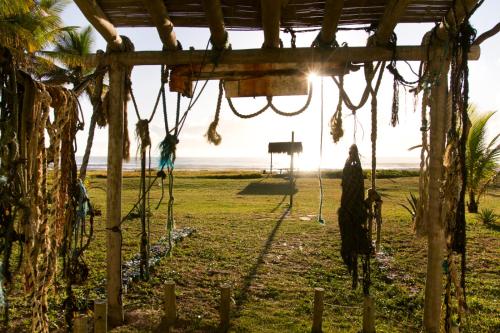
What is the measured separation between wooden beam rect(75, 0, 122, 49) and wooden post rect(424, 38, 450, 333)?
3.29 meters

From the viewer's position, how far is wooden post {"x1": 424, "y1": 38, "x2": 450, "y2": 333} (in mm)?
3928

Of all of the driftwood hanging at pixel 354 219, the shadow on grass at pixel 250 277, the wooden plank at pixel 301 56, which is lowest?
the shadow on grass at pixel 250 277

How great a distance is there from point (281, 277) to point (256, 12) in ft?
15.9

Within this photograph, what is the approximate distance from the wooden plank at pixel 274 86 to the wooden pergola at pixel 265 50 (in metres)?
0.08

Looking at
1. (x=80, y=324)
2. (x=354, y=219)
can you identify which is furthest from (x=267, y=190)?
(x=80, y=324)

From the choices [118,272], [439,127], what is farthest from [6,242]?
[439,127]

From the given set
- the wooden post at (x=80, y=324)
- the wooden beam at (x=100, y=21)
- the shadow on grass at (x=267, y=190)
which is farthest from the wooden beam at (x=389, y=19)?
the shadow on grass at (x=267, y=190)

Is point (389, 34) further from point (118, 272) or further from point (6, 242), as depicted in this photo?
point (118, 272)

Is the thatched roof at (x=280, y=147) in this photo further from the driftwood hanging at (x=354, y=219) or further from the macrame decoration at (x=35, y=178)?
the macrame decoration at (x=35, y=178)

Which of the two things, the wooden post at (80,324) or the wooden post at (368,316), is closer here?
the wooden post at (80,324)

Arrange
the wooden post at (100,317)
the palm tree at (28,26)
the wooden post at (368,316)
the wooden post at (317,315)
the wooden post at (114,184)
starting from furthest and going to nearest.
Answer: the palm tree at (28,26) < the wooden post at (317,315) < the wooden post at (114,184) < the wooden post at (368,316) < the wooden post at (100,317)

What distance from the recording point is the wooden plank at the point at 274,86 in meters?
4.20

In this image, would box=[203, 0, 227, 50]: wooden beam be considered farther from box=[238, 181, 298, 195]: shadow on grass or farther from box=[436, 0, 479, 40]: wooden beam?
box=[238, 181, 298, 195]: shadow on grass

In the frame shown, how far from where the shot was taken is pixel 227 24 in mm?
3924
